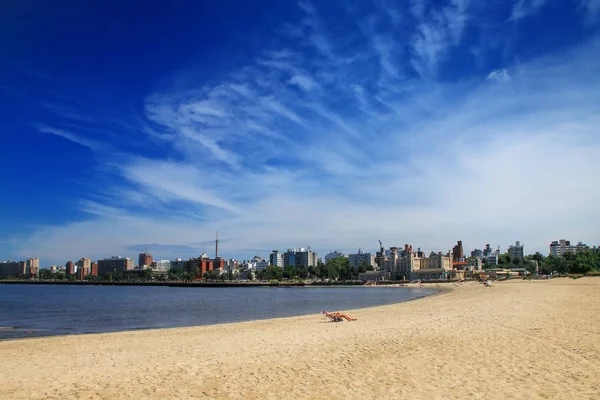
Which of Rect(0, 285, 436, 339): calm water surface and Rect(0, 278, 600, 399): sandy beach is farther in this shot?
Rect(0, 285, 436, 339): calm water surface

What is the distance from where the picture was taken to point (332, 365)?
1252cm

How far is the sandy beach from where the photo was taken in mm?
9875

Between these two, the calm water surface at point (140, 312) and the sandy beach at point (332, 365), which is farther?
the calm water surface at point (140, 312)

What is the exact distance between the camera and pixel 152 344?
18.6 metres

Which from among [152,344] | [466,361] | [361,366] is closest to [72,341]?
[152,344]

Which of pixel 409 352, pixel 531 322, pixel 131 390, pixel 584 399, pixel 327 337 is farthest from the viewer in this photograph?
pixel 531 322

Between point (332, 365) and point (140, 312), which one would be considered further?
point (140, 312)

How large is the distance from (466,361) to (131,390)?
8948 millimetres

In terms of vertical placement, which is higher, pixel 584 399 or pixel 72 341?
pixel 584 399

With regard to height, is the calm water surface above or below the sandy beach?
below

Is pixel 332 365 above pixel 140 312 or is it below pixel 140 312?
above

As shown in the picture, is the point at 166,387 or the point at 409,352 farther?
the point at 409,352

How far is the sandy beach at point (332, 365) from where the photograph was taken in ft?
32.4

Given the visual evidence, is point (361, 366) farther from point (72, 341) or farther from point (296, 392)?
point (72, 341)
